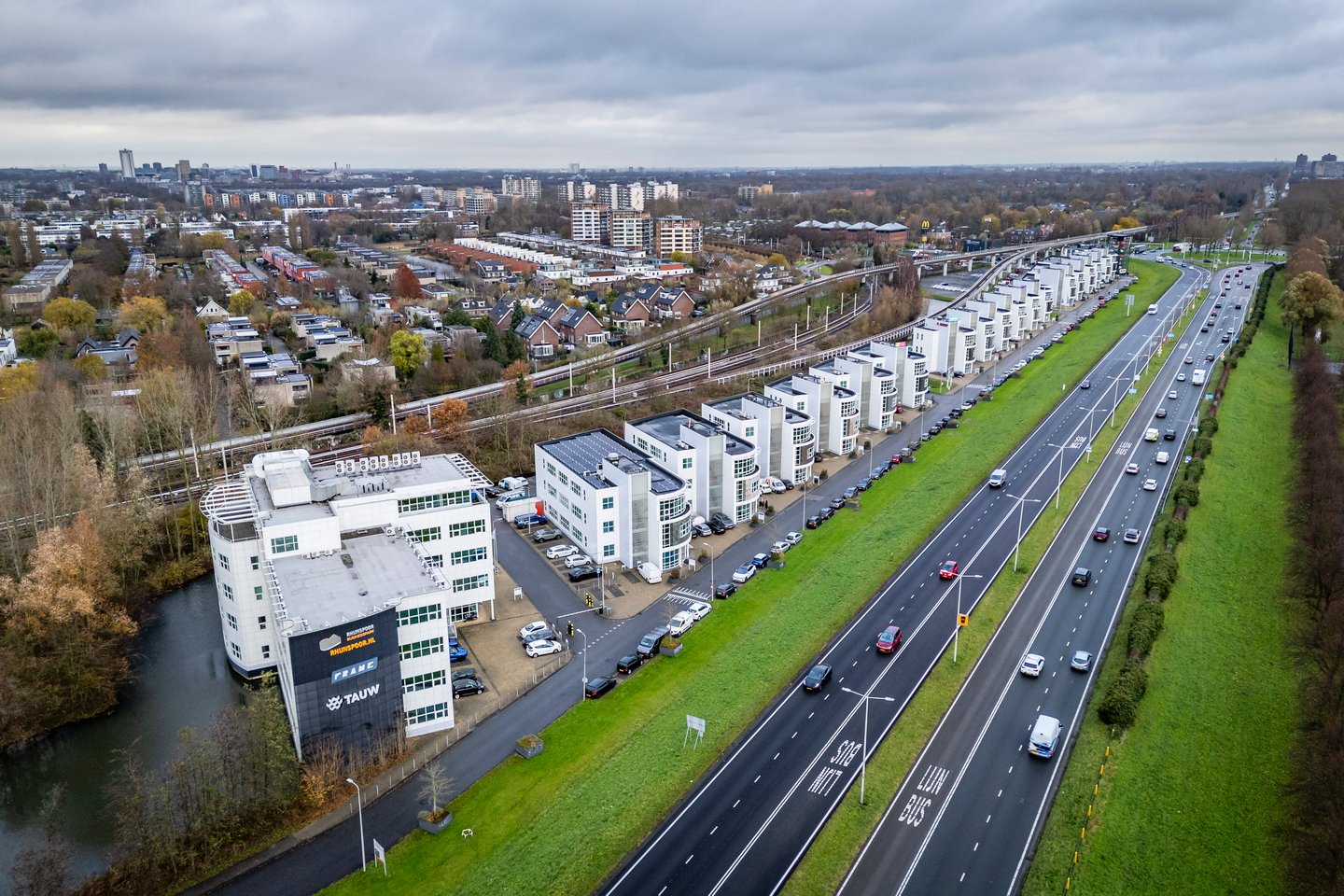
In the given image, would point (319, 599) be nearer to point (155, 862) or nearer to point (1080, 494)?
point (155, 862)

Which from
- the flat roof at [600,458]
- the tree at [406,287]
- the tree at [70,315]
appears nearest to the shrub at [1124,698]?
the flat roof at [600,458]

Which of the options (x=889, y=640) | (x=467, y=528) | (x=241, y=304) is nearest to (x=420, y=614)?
(x=467, y=528)

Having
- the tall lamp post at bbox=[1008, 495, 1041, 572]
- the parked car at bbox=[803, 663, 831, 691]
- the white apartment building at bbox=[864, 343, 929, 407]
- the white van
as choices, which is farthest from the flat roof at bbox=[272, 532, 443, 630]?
the white apartment building at bbox=[864, 343, 929, 407]

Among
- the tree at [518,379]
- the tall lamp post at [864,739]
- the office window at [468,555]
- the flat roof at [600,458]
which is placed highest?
the tree at [518,379]

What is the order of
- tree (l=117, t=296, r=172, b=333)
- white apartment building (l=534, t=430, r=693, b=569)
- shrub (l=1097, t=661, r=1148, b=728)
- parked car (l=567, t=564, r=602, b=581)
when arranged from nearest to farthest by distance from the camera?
shrub (l=1097, t=661, r=1148, b=728), parked car (l=567, t=564, r=602, b=581), white apartment building (l=534, t=430, r=693, b=569), tree (l=117, t=296, r=172, b=333)

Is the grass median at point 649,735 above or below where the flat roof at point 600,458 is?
below

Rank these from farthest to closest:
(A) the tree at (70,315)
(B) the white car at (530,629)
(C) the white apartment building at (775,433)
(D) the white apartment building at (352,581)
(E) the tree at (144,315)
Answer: (A) the tree at (70,315)
(E) the tree at (144,315)
(C) the white apartment building at (775,433)
(B) the white car at (530,629)
(D) the white apartment building at (352,581)

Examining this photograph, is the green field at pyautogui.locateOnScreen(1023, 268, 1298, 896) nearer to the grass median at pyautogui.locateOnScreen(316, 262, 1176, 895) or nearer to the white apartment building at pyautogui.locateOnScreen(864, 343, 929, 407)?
the grass median at pyautogui.locateOnScreen(316, 262, 1176, 895)

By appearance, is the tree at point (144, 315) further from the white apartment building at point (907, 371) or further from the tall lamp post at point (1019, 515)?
the tall lamp post at point (1019, 515)
